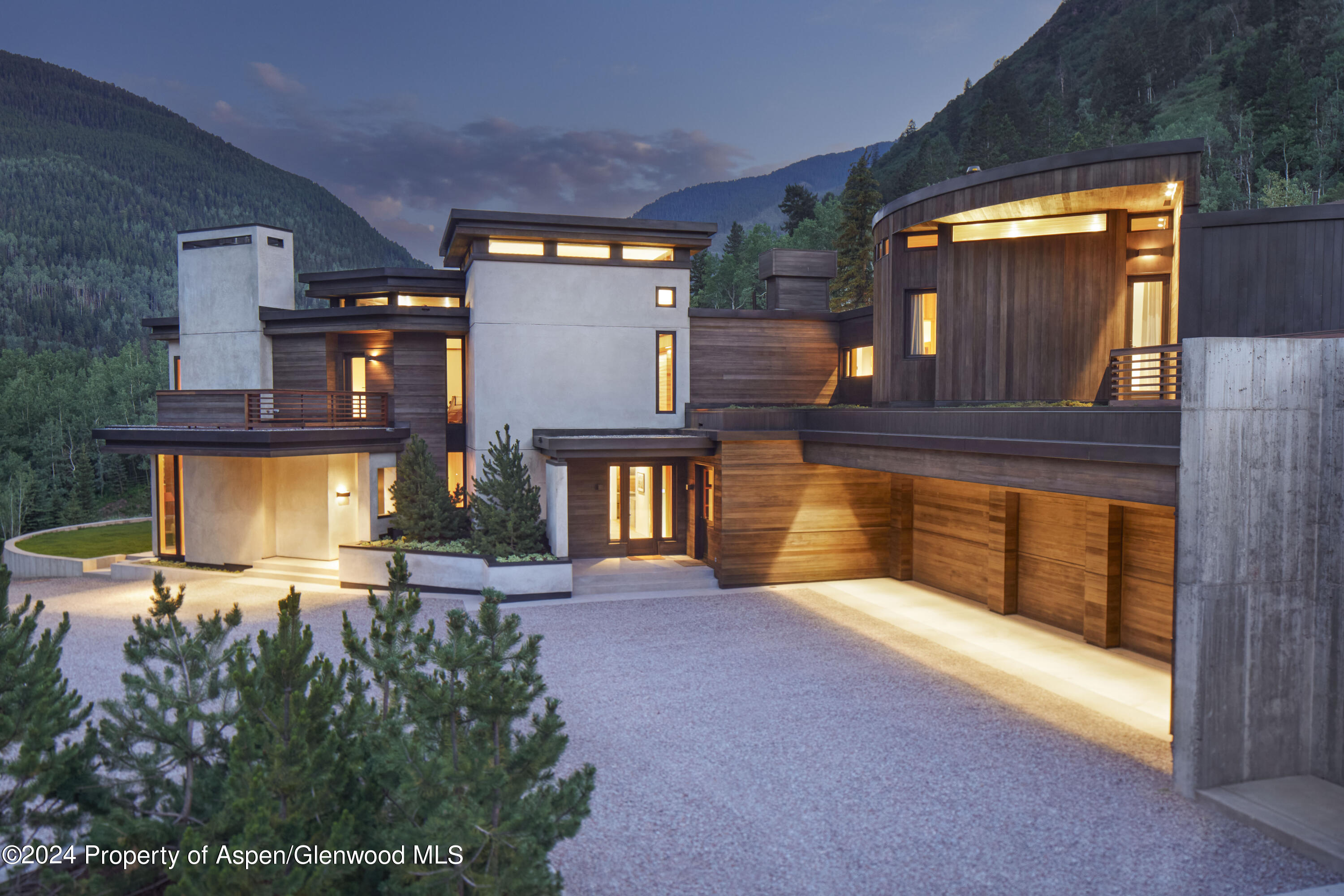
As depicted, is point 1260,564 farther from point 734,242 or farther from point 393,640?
point 734,242

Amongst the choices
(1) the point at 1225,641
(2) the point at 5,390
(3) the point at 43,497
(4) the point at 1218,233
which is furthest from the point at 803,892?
(2) the point at 5,390

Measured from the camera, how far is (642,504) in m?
16.2

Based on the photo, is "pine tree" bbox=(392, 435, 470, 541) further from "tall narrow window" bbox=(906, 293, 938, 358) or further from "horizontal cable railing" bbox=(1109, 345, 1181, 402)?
"horizontal cable railing" bbox=(1109, 345, 1181, 402)

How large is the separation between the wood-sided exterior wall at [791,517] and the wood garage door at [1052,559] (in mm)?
3035

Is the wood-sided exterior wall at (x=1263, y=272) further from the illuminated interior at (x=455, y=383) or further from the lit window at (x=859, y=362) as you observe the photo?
the illuminated interior at (x=455, y=383)

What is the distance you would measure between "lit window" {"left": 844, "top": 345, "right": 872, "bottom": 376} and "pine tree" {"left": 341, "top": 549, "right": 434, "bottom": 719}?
1455 cm

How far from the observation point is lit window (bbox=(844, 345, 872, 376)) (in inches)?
706

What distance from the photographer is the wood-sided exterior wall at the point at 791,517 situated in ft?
44.4

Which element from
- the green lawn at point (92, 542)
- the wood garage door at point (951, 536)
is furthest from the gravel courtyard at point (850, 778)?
the green lawn at point (92, 542)

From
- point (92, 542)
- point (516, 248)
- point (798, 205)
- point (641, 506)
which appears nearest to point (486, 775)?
point (641, 506)

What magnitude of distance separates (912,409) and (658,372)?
22.2 feet

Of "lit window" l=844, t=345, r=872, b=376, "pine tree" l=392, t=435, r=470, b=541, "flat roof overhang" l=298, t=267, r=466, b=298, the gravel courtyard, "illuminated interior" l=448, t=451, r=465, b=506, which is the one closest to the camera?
the gravel courtyard

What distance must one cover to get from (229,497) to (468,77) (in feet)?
512

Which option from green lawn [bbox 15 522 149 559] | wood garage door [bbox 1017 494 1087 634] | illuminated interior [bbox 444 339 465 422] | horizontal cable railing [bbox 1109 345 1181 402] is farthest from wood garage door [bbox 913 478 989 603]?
green lawn [bbox 15 522 149 559]
